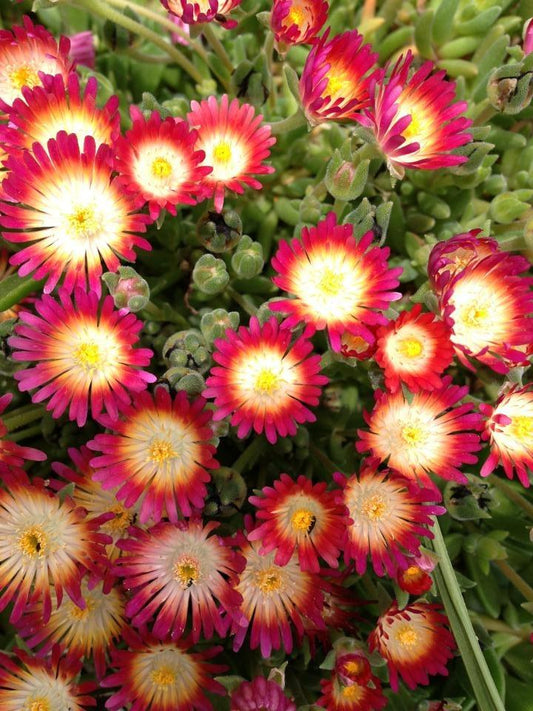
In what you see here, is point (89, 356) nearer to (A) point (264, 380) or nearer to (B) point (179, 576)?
(A) point (264, 380)

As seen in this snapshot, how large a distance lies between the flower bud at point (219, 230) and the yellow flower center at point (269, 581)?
1.71 ft

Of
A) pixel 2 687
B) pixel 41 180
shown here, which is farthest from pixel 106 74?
pixel 2 687

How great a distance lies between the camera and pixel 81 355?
3.36 ft

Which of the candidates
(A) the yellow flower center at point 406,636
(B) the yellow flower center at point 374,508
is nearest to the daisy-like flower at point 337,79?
(B) the yellow flower center at point 374,508

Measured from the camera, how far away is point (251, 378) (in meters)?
1.02

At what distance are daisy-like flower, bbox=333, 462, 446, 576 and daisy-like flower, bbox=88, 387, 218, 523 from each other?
0.21 meters

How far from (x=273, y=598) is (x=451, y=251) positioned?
603 mm

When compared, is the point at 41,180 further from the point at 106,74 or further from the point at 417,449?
the point at 417,449

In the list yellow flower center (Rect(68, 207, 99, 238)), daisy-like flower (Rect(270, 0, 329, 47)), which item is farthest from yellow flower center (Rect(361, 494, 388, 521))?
daisy-like flower (Rect(270, 0, 329, 47))

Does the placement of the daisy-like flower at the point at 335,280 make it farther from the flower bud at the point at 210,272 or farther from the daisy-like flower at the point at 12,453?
the daisy-like flower at the point at 12,453

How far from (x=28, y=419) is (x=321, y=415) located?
53 cm

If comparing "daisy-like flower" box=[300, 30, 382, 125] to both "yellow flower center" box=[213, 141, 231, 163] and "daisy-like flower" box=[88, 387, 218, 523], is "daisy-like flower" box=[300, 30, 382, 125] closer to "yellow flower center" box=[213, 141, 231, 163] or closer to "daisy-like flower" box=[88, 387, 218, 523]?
"yellow flower center" box=[213, 141, 231, 163]

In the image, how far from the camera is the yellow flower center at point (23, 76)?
1206 mm

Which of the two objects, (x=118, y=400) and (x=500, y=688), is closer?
(x=118, y=400)
